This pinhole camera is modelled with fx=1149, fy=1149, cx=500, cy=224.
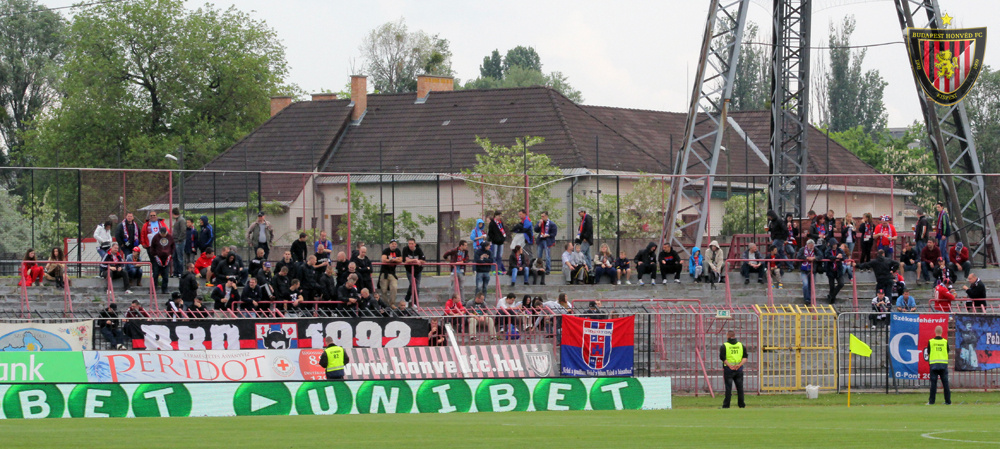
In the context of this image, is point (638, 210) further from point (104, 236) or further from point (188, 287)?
point (104, 236)

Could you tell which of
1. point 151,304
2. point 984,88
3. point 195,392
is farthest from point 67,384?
point 984,88

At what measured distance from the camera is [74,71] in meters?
60.7

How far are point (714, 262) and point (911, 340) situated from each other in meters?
6.28

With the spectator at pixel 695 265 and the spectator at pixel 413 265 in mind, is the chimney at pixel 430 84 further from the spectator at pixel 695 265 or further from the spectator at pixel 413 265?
the spectator at pixel 413 265

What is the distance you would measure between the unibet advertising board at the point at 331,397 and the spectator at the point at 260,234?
898 centimetres

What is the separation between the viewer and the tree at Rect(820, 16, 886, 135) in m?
83.6

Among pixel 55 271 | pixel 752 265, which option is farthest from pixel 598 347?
pixel 55 271

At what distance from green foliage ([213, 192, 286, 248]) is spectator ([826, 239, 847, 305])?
12564 mm

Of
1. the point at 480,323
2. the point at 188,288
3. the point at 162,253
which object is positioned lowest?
the point at 480,323

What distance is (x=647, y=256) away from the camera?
26375 mm

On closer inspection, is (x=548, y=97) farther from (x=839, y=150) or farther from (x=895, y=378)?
(x=895, y=378)

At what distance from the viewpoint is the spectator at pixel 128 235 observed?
82.2ft

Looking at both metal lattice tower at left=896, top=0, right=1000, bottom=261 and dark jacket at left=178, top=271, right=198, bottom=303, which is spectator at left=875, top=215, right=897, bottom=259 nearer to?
metal lattice tower at left=896, top=0, right=1000, bottom=261

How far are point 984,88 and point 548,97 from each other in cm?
3709
